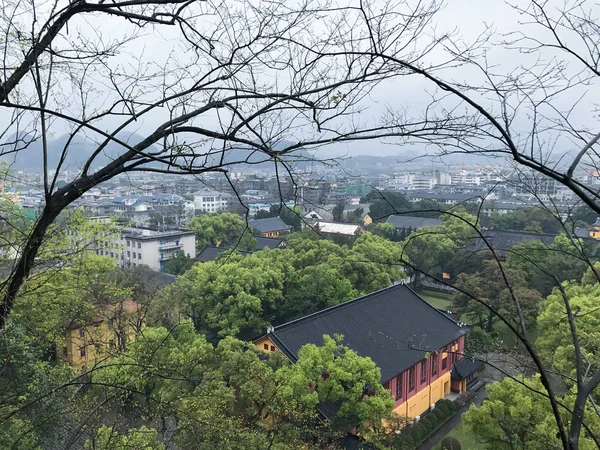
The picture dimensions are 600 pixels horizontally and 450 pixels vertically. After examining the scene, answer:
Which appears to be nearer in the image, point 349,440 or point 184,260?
point 349,440

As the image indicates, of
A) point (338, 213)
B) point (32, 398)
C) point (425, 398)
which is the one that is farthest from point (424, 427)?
point (338, 213)

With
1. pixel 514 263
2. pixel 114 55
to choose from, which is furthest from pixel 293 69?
pixel 514 263

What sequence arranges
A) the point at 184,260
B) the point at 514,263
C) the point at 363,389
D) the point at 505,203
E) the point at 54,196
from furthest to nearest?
the point at 505,203, the point at 184,260, the point at 514,263, the point at 363,389, the point at 54,196

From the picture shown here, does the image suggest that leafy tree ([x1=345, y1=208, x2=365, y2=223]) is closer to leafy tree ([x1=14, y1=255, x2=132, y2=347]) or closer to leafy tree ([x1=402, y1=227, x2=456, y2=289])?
leafy tree ([x1=402, y1=227, x2=456, y2=289])

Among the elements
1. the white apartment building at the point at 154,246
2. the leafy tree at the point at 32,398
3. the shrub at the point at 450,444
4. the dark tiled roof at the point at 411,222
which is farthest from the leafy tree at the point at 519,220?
the leafy tree at the point at 32,398

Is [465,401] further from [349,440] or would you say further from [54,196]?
[54,196]

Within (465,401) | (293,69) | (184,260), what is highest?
(293,69)

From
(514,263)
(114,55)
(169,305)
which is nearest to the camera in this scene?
(114,55)
